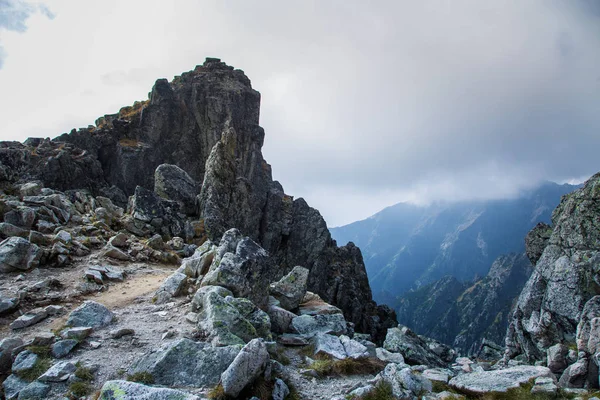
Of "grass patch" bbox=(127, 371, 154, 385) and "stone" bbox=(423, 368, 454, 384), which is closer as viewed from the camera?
"grass patch" bbox=(127, 371, 154, 385)

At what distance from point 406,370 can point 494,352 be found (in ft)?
180

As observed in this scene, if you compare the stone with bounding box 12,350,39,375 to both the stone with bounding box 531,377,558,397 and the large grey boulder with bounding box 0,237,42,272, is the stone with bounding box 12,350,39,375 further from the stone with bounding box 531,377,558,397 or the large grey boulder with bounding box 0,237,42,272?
the stone with bounding box 531,377,558,397

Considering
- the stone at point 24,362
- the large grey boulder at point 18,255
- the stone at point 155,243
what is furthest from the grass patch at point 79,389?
the stone at point 155,243

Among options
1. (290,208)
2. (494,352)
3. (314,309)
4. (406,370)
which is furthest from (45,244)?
(290,208)

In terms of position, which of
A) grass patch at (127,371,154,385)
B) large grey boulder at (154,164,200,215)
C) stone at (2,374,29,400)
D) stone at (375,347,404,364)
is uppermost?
large grey boulder at (154,164,200,215)

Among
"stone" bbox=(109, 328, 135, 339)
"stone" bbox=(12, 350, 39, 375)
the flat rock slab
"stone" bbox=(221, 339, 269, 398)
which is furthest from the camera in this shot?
"stone" bbox=(109, 328, 135, 339)

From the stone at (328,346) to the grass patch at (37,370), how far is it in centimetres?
832

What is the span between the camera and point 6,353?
8.87 m

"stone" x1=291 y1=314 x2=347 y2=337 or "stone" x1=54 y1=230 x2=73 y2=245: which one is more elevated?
"stone" x1=54 y1=230 x2=73 y2=245

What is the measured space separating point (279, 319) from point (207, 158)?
72948 mm

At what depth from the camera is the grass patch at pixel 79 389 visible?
7746mm

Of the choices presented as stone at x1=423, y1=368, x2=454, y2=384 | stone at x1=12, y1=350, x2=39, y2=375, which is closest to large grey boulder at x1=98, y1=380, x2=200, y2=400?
stone at x1=12, y1=350, x2=39, y2=375

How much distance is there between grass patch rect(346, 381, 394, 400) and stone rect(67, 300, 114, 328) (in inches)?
359

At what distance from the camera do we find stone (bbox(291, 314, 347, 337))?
563 inches
